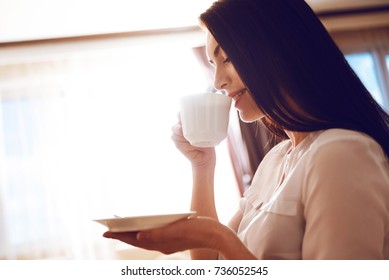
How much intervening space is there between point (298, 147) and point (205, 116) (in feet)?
0.59

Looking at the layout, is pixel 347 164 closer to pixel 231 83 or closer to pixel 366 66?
pixel 231 83

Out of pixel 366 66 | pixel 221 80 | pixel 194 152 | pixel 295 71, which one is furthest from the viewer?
pixel 366 66

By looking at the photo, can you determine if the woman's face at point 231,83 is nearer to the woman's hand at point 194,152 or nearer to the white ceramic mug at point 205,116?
the white ceramic mug at point 205,116

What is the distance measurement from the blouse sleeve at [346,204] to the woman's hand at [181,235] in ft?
0.44

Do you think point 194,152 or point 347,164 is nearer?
point 347,164

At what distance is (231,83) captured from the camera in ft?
2.49

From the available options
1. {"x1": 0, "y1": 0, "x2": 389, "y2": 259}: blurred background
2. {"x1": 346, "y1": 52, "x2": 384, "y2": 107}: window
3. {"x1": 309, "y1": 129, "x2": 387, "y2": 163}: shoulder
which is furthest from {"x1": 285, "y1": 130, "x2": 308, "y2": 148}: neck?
{"x1": 346, "y1": 52, "x2": 384, "y2": 107}: window

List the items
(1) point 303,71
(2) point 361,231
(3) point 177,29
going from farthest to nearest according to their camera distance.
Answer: (3) point 177,29
(1) point 303,71
(2) point 361,231

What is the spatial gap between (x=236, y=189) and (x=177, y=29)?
113cm

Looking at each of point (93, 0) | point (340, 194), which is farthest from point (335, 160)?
point (93, 0)

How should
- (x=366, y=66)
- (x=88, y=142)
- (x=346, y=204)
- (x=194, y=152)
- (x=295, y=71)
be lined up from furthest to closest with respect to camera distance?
(x=366, y=66) → (x=88, y=142) → (x=194, y=152) → (x=295, y=71) → (x=346, y=204)

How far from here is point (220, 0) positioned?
0.78m

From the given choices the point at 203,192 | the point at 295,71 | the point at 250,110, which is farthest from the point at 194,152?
the point at 295,71
